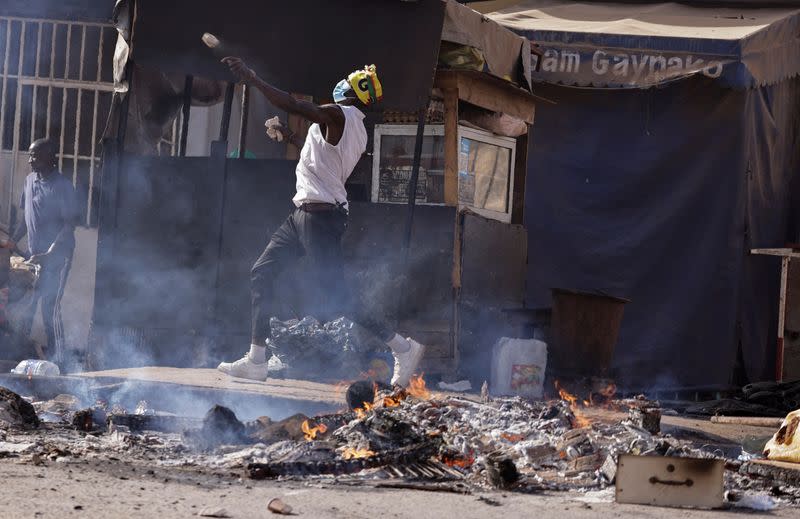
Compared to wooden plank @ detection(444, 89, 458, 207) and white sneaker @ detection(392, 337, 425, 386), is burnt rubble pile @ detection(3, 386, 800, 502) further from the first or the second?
wooden plank @ detection(444, 89, 458, 207)

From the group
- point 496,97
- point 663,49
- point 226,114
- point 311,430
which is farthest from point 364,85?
point 663,49

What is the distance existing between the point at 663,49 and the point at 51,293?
6.26m

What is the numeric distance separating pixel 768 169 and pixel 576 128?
2161 millimetres

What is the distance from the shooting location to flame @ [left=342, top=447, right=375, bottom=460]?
5895mm

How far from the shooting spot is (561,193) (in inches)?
483

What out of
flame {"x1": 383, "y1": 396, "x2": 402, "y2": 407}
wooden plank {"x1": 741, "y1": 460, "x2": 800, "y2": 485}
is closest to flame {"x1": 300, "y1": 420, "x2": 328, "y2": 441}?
flame {"x1": 383, "y1": 396, "x2": 402, "y2": 407}

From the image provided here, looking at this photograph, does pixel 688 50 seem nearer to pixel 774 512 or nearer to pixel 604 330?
pixel 604 330

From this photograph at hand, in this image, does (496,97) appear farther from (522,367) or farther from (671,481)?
(671,481)

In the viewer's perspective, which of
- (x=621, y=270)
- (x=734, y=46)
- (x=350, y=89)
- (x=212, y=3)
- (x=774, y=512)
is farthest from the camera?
(x=621, y=270)

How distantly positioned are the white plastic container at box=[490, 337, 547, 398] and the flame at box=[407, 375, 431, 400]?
78 cm

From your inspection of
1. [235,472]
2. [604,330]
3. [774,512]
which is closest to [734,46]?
[604,330]

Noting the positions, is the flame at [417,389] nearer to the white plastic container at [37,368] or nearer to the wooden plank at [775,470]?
the wooden plank at [775,470]

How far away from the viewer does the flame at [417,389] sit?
809 centimetres

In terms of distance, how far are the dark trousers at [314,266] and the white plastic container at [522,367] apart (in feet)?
4.81
